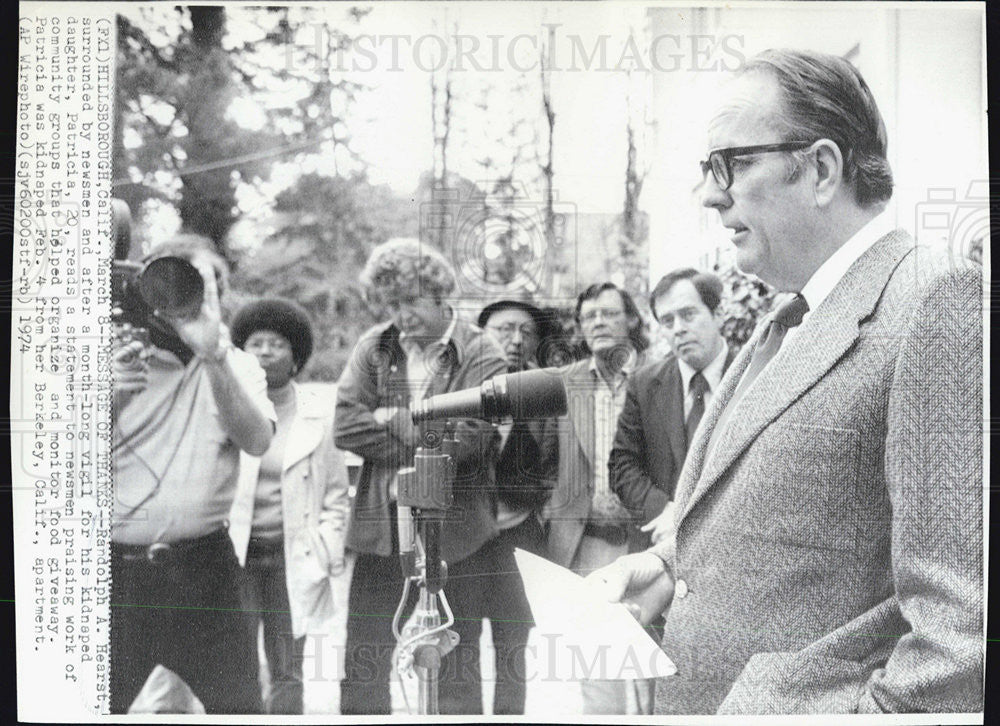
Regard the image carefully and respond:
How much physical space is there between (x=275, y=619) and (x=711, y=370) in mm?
1322

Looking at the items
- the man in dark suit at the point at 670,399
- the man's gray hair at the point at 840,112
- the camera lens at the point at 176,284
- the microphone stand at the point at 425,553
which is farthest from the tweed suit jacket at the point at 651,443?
the camera lens at the point at 176,284

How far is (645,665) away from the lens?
2266 mm

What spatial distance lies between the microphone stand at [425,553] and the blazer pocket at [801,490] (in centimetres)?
77

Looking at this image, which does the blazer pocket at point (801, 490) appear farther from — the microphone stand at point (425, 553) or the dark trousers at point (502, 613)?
the microphone stand at point (425, 553)

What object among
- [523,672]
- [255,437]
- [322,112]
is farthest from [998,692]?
[322,112]

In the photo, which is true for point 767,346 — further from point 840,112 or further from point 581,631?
point 581,631

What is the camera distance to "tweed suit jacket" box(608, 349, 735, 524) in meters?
2.24

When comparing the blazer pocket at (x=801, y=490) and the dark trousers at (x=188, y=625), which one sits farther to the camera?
the dark trousers at (x=188, y=625)

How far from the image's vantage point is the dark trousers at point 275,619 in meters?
2.25

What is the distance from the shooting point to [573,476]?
225cm

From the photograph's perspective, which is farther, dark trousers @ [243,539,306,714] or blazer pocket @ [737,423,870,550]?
dark trousers @ [243,539,306,714]

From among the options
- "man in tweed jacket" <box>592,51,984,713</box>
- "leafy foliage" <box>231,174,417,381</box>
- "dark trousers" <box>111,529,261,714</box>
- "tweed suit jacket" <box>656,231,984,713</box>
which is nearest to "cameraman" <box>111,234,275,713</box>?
"dark trousers" <box>111,529,261,714</box>

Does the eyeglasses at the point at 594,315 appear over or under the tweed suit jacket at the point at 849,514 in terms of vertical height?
over

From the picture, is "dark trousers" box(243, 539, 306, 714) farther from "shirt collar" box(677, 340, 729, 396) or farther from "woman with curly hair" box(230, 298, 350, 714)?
"shirt collar" box(677, 340, 729, 396)
